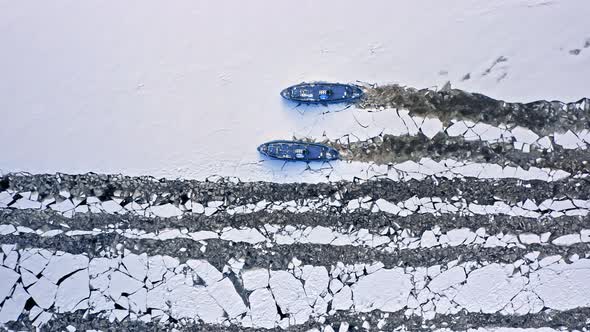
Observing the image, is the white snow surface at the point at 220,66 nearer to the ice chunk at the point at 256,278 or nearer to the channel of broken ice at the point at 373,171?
the channel of broken ice at the point at 373,171

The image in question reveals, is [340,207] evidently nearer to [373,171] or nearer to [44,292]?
[373,171]

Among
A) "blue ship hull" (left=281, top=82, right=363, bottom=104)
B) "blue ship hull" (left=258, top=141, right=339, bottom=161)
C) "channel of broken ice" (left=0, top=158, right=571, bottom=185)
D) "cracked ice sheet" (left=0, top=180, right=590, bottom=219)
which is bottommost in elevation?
"cracked ice sheet" (left=0, top=180, right=590, bottom=219)

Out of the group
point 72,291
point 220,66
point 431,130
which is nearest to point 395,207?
point 431,130

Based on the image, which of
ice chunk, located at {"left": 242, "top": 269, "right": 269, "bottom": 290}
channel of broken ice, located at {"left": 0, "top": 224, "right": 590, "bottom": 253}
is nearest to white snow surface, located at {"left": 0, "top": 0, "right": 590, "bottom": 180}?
channel of broken ice, located at {"left": 0, "top": 224, "right": 590, "bottom": 253}

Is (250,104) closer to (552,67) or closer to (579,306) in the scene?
(552,67)

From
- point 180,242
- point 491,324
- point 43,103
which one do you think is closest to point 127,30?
point 43,103

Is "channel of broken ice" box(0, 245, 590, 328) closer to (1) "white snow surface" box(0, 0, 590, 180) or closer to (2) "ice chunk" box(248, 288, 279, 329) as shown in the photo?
(2) "ice chunk" box(248, 288, 279, 329)

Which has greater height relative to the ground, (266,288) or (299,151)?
(299,151)
